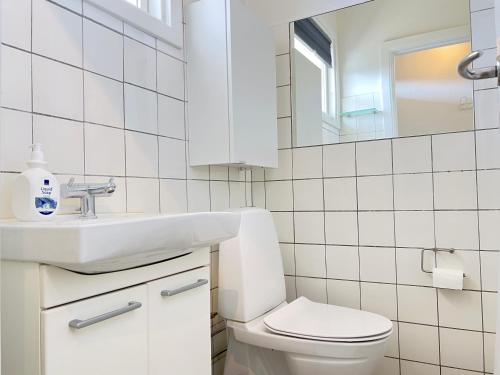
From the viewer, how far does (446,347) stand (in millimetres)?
1648

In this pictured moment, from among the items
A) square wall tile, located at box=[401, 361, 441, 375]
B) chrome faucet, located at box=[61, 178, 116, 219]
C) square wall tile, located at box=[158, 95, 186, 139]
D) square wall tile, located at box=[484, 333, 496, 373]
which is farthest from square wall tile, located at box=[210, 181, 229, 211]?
square wall tile, located at box=[484, 333, 496, 373]

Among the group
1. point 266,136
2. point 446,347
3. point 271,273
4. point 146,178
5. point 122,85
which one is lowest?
point 446,347

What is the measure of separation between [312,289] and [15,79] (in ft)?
5.02

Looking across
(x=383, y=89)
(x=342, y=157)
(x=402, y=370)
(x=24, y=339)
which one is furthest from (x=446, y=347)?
(x=24, y=339)

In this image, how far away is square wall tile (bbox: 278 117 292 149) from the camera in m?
2.01

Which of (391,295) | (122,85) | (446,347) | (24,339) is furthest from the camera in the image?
(391,295)

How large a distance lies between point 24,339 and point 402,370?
62.0 inches

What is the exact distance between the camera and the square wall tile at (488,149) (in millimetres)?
1562

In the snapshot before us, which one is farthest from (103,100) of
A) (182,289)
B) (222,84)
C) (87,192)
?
(182,289)

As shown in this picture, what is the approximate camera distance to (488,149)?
5.17 feet

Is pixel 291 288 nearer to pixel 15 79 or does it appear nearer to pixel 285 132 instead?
pixel 285 132

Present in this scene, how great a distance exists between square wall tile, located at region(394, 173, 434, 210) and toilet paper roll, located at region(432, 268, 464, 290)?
0.89ft

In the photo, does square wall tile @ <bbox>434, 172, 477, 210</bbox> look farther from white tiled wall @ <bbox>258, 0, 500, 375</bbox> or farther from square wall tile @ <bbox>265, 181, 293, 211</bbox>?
square wall tile @ <bbox>265, 181, 293, 211</bbox>

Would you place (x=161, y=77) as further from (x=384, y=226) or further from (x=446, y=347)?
(x=446, y=347)
